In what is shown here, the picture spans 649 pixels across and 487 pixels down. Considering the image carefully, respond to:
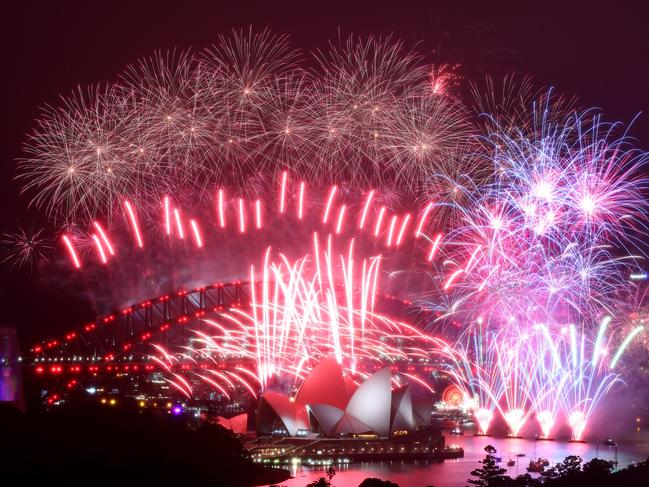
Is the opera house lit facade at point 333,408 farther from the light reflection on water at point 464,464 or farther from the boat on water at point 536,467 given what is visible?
the boat on water at point 536,467

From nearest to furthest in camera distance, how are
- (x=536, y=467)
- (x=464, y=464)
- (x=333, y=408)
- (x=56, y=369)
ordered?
(x=536, y=467) < (x=464, y=464) < (x=333, y=408) < (x=56, y=369)

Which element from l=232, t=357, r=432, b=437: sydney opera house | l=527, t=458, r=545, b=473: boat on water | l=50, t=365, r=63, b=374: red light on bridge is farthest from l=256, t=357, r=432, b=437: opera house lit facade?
l=50, t=365, r=63, b=374: red light on bridge

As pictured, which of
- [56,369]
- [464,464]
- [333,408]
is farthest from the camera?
[56,369]

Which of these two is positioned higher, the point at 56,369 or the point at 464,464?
the point at 56,369

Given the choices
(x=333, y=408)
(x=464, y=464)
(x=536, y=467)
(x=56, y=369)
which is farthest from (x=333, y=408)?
(x=56, y=369)

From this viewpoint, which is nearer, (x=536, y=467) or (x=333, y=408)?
(x=536, y=467)

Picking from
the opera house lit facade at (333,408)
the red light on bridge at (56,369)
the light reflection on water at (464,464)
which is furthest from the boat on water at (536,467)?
the red light on bridge at (56,369)

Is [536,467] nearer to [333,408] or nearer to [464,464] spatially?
[464,464]
